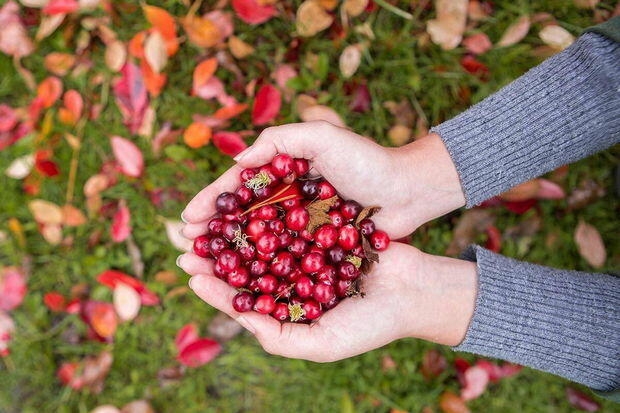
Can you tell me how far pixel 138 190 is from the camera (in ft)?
10.8

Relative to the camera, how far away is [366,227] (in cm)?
239

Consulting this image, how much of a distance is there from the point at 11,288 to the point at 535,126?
2.82 m

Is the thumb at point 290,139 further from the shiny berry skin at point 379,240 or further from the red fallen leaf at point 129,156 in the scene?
the red fallen leaf at point 129,156

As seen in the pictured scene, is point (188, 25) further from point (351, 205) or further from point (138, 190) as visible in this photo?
point (351, 205)

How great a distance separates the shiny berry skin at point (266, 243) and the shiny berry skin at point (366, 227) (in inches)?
14.1

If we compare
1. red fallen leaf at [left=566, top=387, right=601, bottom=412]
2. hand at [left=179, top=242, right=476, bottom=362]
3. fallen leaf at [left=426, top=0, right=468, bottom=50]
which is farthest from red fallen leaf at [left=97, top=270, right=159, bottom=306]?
red fallen leaf at [left=566, top=387, right=601, bottom=412]

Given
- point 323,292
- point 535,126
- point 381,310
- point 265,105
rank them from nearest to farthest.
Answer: point 323,292, point 381,310, point 535,126, point 265,105

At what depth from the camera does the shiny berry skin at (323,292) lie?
2240 mm

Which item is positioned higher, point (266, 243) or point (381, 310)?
point (266, 243)

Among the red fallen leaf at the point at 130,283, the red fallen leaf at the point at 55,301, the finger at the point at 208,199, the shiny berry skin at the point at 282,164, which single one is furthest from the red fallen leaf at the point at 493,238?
the red fallen leaf at the point at 55,301

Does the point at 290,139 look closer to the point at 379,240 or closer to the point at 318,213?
the point at 318,213

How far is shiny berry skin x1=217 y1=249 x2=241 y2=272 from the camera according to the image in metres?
2.29

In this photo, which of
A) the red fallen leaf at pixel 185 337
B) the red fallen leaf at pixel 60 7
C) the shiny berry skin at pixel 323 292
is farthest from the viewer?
the red fallen leaf at pixel 60 7

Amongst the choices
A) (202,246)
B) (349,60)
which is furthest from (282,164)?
(349,60)
